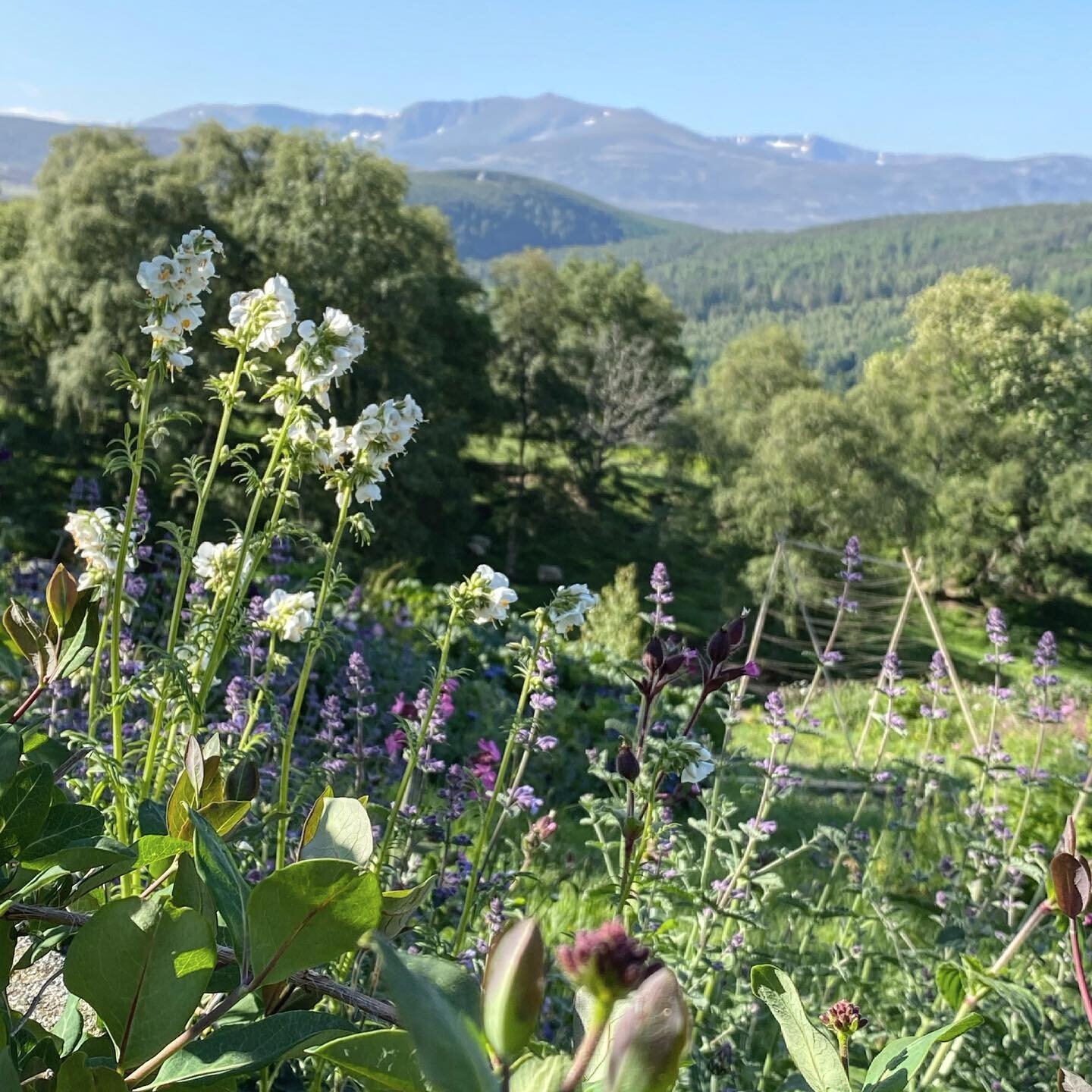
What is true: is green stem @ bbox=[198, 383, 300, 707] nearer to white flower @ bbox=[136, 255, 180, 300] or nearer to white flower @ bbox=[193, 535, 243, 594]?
white flower @ bbox=[193, 535, 243, 594]

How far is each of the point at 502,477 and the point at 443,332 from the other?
5.17 metres

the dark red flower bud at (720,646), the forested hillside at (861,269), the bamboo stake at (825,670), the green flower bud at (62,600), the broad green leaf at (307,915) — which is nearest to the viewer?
the broad green leaf at (307,915)

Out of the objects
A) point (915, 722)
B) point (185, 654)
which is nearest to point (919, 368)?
point (915, 722)

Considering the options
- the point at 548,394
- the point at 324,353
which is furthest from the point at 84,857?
the point at 548,394

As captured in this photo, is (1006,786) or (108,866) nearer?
(108,866)

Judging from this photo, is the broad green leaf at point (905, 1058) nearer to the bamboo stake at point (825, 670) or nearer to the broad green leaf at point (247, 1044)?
the broad green leaf at point (247, 1044)

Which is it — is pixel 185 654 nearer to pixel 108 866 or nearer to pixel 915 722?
pixel 108 866

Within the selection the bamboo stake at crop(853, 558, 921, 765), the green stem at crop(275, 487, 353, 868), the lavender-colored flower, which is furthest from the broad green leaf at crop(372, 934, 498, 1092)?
the bamboo stake at crop(853, 558, 921, 765)

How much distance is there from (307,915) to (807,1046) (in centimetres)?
28

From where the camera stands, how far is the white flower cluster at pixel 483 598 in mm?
1843

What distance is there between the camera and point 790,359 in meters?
32.9

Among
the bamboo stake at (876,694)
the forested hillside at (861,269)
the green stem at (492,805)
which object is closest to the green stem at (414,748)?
the green stem at (492,805)

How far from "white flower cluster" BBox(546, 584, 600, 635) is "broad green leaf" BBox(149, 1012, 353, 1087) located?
1.35 m

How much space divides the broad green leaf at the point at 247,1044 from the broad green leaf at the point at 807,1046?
239 mm
